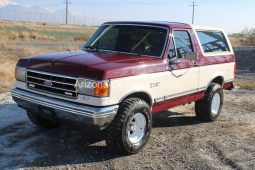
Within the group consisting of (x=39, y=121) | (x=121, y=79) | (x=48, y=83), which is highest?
(x=121, y=79)

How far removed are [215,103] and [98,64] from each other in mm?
3979

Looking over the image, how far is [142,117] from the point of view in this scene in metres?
6.21

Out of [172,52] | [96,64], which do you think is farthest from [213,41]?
[96,64]

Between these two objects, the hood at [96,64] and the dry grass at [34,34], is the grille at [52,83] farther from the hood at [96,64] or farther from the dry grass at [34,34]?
the dry grass at [34,34]

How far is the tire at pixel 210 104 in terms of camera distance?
8312 millimetres

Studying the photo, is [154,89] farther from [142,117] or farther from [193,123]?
[193,123]

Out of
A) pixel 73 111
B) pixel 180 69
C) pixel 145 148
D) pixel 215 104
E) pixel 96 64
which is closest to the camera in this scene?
pixel 73 111

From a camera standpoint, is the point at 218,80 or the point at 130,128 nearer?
the point at 130,128

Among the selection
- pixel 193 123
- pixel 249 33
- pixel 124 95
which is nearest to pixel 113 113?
pixel 124 95

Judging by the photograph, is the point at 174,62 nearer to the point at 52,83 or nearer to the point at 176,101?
the point at 176,101

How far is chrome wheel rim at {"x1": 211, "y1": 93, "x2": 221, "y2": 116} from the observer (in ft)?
28.3

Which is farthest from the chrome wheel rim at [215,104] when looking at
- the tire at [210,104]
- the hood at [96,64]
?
the hood at [96,64]

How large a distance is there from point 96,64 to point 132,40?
161 centimetres

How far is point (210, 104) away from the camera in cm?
839
